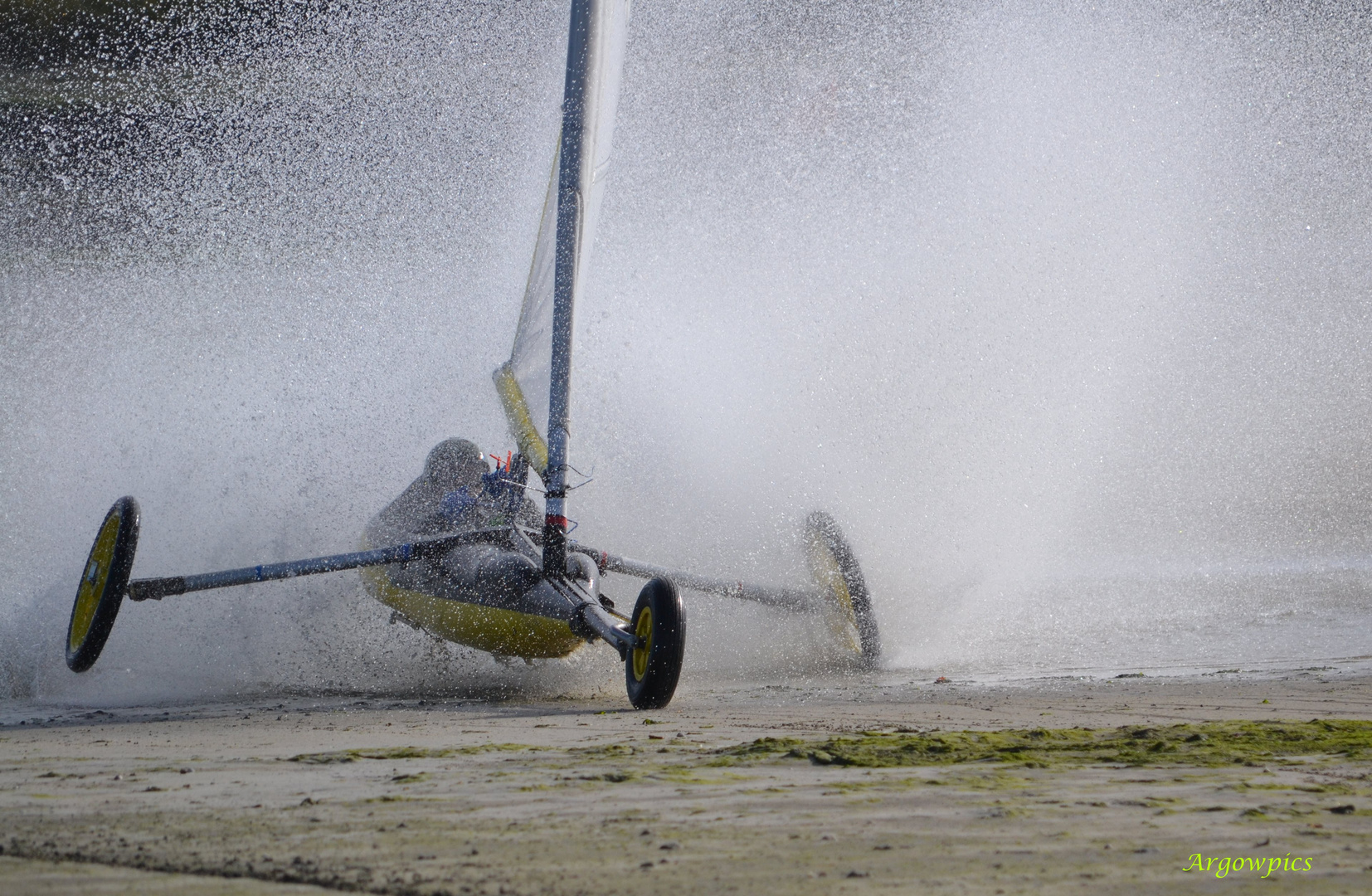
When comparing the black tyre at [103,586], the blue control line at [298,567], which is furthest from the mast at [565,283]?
the black tyre at [103,586]

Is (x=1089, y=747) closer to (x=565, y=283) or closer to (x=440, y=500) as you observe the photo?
(x=565, y=283)

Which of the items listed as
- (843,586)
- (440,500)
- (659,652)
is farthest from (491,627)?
(843,586)

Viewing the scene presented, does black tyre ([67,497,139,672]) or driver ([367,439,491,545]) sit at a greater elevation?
driver ([367,439,491,545])

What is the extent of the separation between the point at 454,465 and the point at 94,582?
2.65 m

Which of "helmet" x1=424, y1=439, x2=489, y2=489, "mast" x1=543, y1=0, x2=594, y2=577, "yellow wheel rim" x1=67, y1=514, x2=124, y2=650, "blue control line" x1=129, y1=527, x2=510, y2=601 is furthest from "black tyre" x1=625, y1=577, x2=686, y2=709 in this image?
"yellow wheel rim" x1=67, y1=514, x2=124, y2=650

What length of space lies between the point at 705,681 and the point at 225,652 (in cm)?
370

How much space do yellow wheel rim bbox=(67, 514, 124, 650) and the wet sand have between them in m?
2.79

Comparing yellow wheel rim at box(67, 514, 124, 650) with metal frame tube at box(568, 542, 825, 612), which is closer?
yellow wheel rim at box(67, 514, 124, 650)

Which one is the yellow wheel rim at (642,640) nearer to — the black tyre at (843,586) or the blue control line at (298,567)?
the blue control line at (298,567)

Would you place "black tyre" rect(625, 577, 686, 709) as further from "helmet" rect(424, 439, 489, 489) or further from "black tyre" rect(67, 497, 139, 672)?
"black tyre" rect(67, 497, 139, 672)

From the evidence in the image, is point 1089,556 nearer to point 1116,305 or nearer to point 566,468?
point 1116,305

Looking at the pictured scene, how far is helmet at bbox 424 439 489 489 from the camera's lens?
327 inches

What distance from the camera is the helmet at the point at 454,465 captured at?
8297 mm

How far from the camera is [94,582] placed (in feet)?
23.8
